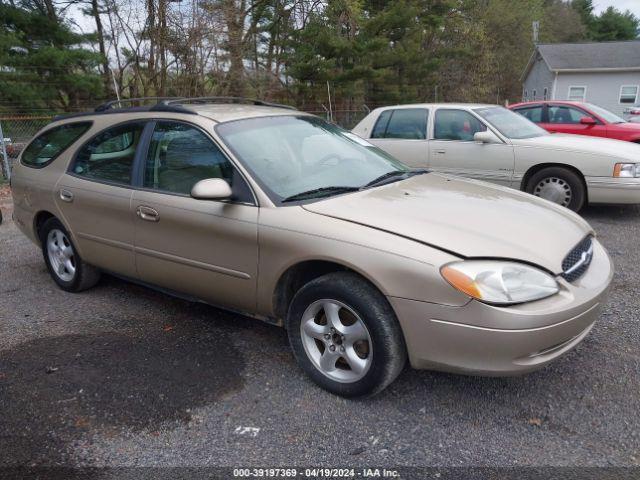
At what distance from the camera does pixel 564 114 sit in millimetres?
9680

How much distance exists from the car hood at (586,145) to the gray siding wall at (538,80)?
970 inches

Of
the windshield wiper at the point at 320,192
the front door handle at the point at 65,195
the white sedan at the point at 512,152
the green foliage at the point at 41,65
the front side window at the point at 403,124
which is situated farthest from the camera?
the green foliage at the point at 41,65

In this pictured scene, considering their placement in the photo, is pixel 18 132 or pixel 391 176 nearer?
pixel 391 176

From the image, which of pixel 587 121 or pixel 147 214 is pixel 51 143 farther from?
pixel 587 121

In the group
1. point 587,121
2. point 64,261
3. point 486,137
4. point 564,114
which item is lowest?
point 64,261

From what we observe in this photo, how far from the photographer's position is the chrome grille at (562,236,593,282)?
268 centimetres

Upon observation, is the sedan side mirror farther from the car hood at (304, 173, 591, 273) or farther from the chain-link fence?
the chain-link fence

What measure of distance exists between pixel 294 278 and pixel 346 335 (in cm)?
50

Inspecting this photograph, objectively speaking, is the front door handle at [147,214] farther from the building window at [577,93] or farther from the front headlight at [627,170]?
the building window at [577,93]

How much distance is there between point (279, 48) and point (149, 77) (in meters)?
5.85

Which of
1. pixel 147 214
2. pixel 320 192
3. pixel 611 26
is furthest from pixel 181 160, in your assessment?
pixel 611 26

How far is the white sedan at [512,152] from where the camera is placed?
639 centimetres

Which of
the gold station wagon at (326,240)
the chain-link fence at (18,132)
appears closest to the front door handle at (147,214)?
the gold station wagon at (326,240)

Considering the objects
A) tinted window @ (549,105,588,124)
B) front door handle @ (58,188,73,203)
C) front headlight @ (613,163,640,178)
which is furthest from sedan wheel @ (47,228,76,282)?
tinted window @ (549,105,588,124)
